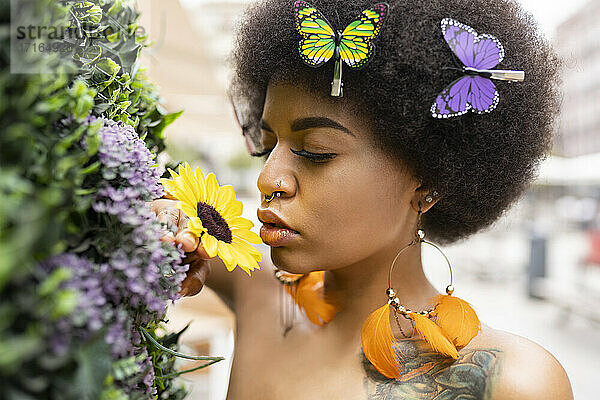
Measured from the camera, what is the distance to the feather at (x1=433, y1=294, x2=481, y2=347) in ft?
2.64

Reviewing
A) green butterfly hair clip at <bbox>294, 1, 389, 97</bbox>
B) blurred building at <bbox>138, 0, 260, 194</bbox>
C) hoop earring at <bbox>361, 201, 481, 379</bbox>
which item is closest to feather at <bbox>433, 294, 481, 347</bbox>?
hoop earring at <bbox>361, 201, 481, 379</bbox>

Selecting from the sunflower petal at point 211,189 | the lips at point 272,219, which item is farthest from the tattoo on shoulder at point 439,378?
the sunflower petal at point 211,189

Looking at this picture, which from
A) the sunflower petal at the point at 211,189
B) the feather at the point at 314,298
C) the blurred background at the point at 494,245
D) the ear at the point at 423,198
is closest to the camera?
the sunflower petal at the point at 211,189

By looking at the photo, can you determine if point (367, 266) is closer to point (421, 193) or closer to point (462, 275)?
point (421, 193)

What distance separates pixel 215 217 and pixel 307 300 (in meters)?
0.37

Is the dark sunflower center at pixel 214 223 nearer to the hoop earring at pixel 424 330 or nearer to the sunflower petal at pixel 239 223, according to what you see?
the sunflower petal at pixel 239 223

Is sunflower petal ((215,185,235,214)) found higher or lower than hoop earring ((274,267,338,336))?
higher

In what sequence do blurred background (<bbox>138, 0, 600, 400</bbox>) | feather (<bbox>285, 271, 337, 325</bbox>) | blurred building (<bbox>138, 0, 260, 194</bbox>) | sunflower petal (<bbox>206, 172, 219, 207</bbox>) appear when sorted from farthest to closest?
blurred building (<bbox>138, 0, 260, 194</bbox>), blurred background (<bbox>138, 0, 600, 400</bbox>), feather (<bbox>285, 271, 337, 325</bbox>), sunflower petal (<bbox>206, 172, 219, 207</bbox>)

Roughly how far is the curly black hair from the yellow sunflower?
0.71ft

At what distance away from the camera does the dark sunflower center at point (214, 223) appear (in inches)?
26.2

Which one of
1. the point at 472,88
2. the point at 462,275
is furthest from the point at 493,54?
the point at 462,275

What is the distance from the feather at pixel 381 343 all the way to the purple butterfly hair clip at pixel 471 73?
0.33m

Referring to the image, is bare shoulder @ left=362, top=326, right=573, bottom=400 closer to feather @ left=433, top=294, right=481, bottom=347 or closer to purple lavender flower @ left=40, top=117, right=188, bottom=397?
feather @ left=433, top=294, right=481, bottom=347

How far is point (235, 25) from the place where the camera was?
98 cm
